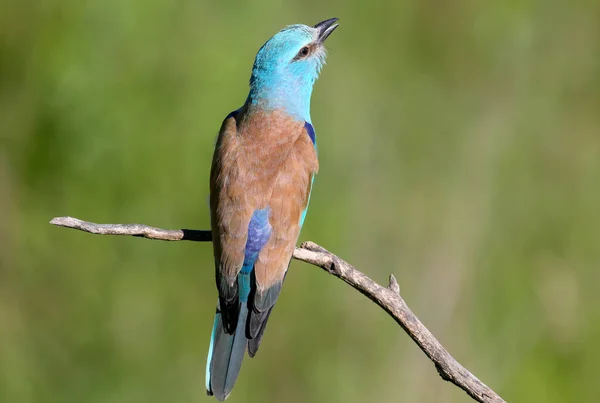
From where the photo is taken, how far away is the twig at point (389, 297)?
396cm

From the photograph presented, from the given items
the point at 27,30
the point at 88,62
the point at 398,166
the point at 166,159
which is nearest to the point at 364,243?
the point at 398,166

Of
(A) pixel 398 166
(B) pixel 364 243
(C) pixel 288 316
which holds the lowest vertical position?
(C) pixel 288 316

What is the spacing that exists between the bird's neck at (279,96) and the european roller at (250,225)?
22cm

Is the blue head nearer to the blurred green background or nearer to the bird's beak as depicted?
the bird's beak

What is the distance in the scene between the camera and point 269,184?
4809mm

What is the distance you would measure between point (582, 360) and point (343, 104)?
2.13 meters

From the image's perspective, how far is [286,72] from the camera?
18.1 ft

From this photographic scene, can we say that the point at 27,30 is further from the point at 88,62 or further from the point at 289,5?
the point at 289,5

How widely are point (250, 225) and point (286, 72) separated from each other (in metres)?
1.15

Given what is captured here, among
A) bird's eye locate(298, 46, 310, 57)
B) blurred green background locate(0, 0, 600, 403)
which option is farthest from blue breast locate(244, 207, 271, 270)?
blurred green background locate(0, 0, 600, 403)

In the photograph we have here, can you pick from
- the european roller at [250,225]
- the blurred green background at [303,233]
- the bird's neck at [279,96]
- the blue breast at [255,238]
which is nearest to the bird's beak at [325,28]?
the bird's neck at [279,96]

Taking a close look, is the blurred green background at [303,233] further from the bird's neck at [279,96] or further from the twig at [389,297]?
the twig at [389,297]

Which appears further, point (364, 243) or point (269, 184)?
point (364, 243)

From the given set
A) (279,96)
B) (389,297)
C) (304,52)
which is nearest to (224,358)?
(389,297)
